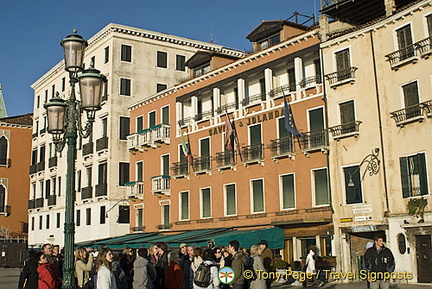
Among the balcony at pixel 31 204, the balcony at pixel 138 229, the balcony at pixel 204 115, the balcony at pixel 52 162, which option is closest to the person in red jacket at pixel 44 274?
the balcony at pixel 204 115

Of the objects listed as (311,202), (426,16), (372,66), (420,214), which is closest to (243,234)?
(311,202)

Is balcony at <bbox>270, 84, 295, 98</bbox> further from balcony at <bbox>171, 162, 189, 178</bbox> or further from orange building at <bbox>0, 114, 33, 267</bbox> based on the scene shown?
orange building at <bbox>0, 114, 33, 267</bbox>

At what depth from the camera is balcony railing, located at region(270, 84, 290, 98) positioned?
26564mm

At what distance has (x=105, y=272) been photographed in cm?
921

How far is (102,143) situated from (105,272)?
29861mm

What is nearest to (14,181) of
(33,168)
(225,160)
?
(33,168)

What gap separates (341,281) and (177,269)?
45.7ft

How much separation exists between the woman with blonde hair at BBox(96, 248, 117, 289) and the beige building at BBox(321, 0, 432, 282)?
47.4 ft

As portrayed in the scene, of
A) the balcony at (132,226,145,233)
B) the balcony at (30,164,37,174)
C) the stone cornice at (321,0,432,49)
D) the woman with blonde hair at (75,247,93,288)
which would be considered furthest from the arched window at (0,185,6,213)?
the woman with blonde hair at (75,247,93,288)

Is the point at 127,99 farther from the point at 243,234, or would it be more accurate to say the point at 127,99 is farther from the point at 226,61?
the point at 243,234

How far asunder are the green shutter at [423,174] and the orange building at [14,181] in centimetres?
3987

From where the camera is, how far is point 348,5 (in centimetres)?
2567

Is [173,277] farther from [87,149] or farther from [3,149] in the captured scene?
[3,149]

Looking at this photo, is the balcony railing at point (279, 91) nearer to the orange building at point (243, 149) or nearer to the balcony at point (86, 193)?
the orange building at point (243, 149)
